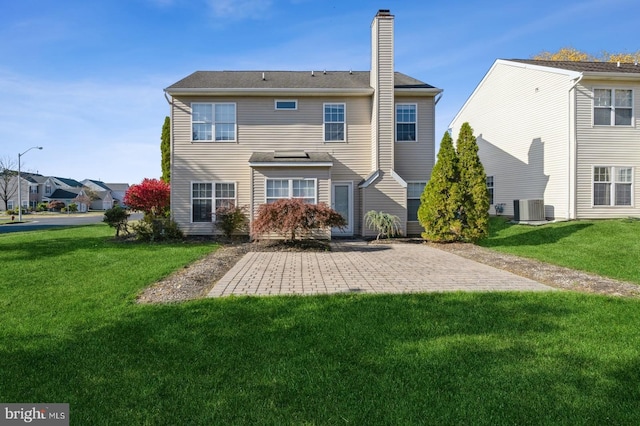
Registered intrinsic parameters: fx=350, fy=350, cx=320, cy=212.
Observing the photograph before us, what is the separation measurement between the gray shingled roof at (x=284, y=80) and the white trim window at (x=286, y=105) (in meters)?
0.57

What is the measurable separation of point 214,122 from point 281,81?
3.47 metres

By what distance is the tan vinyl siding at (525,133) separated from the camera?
15938 millimetres

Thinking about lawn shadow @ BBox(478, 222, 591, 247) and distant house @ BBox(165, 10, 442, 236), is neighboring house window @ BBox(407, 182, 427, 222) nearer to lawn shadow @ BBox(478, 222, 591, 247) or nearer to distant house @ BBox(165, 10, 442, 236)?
distant house @ BBox(165, 10, 442, 236)

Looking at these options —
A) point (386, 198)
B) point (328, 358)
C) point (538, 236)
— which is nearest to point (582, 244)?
point (538, 236)

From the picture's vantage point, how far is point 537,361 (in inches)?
130

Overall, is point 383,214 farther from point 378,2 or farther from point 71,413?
point 71,413

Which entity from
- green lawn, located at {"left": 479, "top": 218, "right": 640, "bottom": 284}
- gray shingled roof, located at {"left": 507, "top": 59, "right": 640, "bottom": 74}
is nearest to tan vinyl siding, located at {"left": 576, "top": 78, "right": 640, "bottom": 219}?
gray shingled roof, located at {"left": 507, "top": 59, "right": 640, "bottom": 74}

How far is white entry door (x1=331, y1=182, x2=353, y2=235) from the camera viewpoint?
1494 centimetres

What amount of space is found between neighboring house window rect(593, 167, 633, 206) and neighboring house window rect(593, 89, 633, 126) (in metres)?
2.10

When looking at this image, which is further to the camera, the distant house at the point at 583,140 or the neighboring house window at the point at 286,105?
the distant house at the point at 583,140

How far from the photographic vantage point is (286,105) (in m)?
15.1

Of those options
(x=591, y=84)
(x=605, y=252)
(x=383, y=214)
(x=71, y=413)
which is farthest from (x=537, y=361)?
(x=591, y=84)

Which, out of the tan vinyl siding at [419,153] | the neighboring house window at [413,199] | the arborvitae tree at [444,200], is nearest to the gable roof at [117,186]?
the tan vinyl siding at [419,153]

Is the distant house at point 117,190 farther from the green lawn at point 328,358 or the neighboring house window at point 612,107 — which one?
the green lawn at point 328,358
